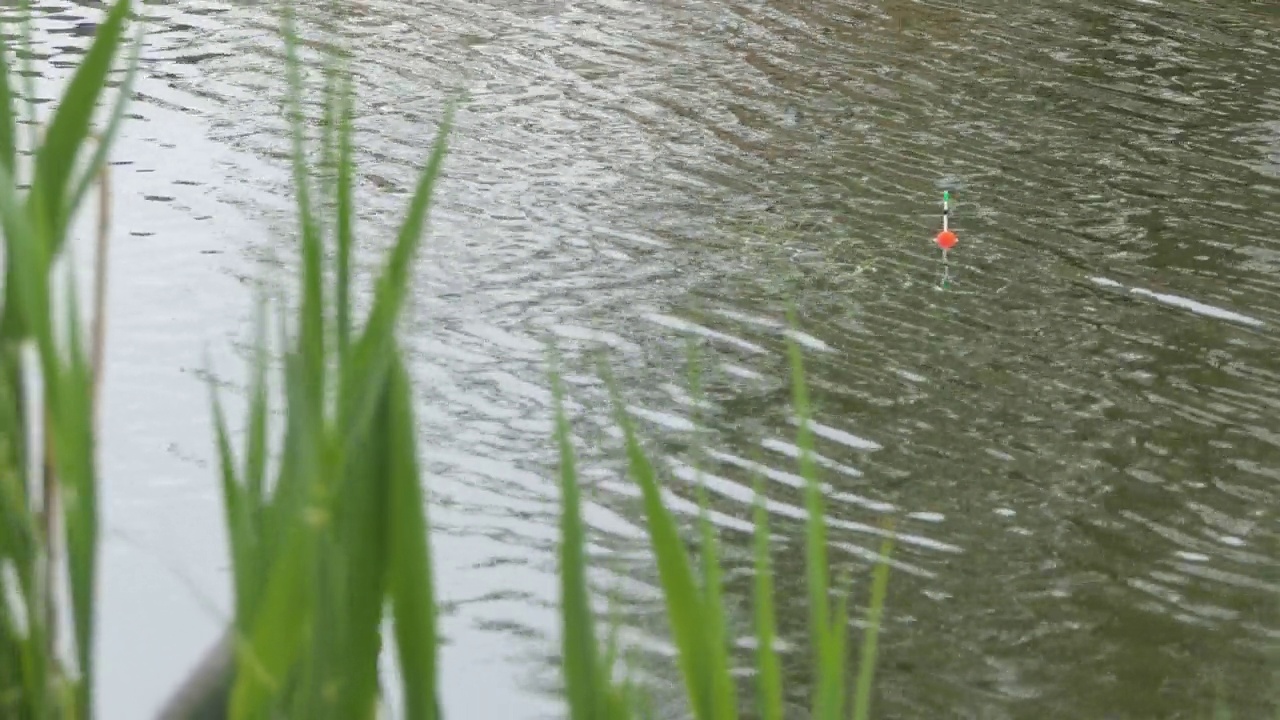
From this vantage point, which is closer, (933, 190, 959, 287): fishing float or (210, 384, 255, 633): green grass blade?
(210, 384, 255, 633): green grass blade

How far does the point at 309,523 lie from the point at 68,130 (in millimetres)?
384

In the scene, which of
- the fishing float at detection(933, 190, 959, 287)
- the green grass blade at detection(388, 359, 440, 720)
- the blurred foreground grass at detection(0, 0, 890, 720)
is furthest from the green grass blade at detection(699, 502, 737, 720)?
the fishing float at detection(933, 190, 959, 287)

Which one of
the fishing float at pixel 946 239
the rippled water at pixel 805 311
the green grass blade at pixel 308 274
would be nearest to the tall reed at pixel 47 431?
the green grass blade at pixel 308 274

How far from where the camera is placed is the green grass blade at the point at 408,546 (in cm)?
99

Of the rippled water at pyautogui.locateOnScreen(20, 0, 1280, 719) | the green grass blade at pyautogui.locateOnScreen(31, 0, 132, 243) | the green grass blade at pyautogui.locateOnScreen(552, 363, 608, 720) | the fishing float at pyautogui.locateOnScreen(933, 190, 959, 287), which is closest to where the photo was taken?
the green grass blade at pyautogui.locateOnScreen(552, 363, 608, 720)

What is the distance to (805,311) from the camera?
5.59 m

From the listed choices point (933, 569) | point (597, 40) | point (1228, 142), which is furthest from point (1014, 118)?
point (933, 569)

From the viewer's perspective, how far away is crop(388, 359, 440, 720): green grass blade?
0.99 meters

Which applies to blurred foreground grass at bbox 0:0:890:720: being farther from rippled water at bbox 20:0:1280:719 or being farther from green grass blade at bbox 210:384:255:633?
rippled water at bbox 20:0:1280:719

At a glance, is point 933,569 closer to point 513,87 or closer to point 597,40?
point 513,87

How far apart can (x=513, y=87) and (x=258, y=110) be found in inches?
44.4

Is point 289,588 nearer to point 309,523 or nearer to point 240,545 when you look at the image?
point 309,523

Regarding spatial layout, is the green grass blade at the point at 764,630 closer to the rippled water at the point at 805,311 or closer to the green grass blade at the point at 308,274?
the green grass blade at the point at 308,274

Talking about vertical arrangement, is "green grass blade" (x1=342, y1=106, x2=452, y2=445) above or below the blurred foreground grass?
above
